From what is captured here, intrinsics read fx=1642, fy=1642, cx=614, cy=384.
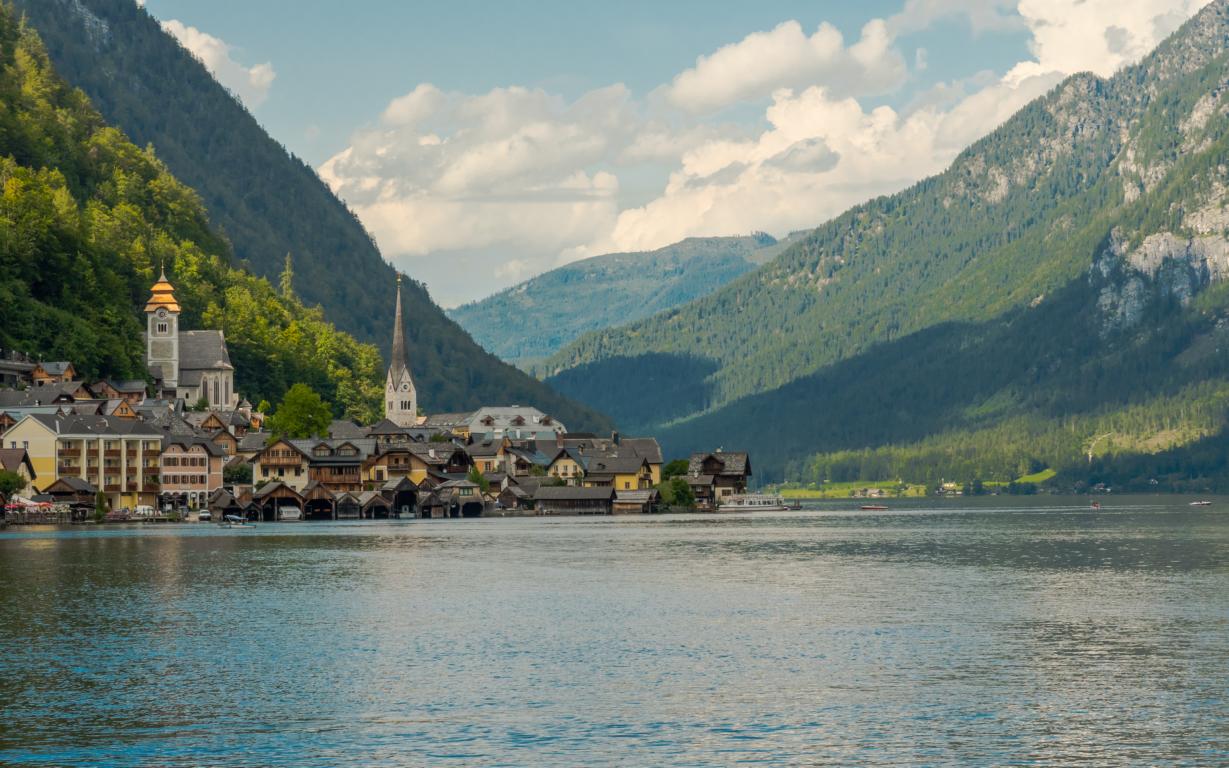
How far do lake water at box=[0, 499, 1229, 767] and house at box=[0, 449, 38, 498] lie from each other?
67.5m

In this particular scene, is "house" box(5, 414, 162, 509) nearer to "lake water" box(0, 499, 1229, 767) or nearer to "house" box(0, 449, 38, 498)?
"house" box(0, 449, 38, 498)

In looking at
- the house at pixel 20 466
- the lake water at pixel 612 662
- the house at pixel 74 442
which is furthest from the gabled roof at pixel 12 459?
the lake water at pixel 612 662

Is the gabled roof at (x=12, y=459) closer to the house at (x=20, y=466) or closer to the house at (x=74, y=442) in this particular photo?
the house at (x=20, y=466)

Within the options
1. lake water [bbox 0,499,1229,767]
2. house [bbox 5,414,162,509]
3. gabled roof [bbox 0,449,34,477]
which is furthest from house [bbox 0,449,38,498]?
lake water [bbox 0,499,1229,767]

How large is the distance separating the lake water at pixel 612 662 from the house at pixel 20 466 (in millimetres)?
67485

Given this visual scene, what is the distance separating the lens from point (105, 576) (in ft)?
343

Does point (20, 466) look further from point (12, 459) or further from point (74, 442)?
point (74, 442)

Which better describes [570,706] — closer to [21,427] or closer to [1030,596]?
[1030,596]

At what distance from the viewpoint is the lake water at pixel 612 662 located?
160ft

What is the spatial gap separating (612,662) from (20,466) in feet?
459

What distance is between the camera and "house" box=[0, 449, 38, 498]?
7288 inches

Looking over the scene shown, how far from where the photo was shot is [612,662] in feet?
216

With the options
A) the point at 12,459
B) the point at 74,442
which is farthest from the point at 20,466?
the point at 74,442

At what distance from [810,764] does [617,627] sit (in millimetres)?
32641
